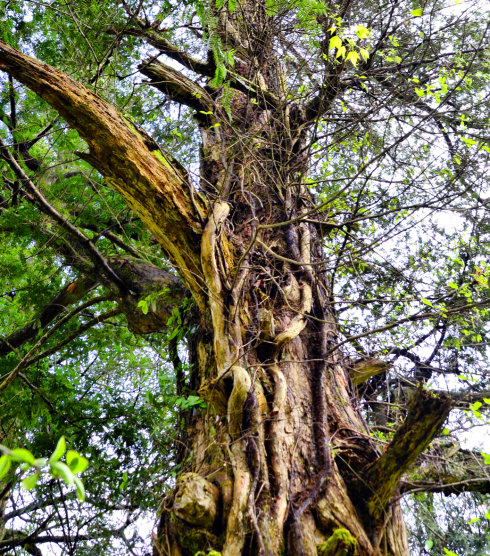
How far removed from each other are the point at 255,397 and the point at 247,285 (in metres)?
0.80

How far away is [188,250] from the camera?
2.81m

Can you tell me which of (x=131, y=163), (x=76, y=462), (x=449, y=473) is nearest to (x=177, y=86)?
(x=131, y=163)

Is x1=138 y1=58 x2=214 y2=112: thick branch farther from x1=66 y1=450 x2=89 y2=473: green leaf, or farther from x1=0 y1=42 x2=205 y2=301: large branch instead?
x1=66 y1=450 x2=89 y2=473: green leaf

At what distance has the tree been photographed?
222 centimetres

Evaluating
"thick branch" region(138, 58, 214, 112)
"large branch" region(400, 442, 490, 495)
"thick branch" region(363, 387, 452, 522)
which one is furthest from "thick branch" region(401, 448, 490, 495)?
"thick branch" region(138, 58, 214, 112)

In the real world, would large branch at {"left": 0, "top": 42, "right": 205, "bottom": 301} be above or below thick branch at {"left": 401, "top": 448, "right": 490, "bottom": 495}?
above

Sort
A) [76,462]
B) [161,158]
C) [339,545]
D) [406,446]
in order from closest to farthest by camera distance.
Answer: [76,462], [339,545], [406,446], [161,158]

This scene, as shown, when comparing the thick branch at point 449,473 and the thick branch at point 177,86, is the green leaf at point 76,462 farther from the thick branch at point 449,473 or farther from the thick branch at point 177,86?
the thick branch at point 177,86

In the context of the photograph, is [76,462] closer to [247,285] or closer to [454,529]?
[247,285]

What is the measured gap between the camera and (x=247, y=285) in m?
2.98

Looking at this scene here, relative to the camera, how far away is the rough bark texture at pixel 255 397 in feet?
6.79

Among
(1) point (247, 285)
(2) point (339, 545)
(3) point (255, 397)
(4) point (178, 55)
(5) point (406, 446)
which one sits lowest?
(2) point (339, 545)

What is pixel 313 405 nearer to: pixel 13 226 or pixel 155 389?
pixel 155 389

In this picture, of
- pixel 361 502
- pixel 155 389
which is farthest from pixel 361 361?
pixel 155 389
